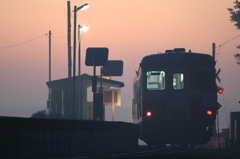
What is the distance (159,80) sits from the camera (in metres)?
19.2

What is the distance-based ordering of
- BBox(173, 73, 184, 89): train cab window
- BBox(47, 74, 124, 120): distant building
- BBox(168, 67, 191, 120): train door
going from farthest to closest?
BBox(47, 74, 124, 120): distant building → BBox(173, 73, 184, 89): train cab window → BBox(168, 67, 191, 120): train door

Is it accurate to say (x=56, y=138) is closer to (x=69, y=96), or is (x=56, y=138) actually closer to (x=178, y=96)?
(x=178, y=96)

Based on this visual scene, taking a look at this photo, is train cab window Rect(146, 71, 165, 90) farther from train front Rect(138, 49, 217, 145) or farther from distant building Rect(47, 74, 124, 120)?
distant building Rect(47, 74, 124, 120)

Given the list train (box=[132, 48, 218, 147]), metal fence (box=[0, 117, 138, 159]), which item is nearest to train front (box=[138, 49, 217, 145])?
train (box=[132, 48, 218, 147])

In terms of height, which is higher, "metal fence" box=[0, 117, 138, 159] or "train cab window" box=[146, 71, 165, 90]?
"train cab window" box=[146, 71, 165, 90]

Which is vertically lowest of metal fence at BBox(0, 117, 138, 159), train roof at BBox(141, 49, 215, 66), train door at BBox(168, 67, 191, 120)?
metal fence at BBox(0, 117, 138, 159)

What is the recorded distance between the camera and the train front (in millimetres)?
18812

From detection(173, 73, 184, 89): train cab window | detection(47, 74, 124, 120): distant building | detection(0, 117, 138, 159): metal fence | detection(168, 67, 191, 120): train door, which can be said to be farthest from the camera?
detection(47, 74, 124, 120): distant building

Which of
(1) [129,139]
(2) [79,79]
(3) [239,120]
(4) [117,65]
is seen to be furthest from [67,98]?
(1) [129,139]

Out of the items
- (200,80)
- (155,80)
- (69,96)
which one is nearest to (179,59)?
(200,80)

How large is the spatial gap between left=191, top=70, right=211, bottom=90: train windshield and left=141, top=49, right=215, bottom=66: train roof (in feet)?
1.24

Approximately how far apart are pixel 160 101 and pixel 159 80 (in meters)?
0.86

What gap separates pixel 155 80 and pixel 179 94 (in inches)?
44.4

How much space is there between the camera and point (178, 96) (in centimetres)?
1880
